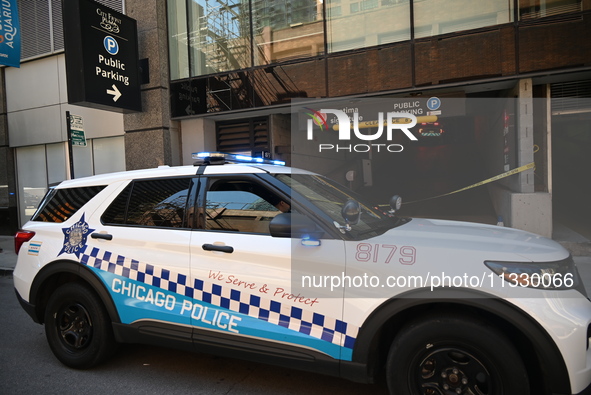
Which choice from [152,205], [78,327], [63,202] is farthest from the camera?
[63,202]

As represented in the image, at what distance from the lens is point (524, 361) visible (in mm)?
2352

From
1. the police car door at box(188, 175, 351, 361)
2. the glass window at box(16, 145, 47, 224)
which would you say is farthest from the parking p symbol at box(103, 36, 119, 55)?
the police car door at box(188, 175, 351, 361)

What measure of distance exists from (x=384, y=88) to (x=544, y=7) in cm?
320

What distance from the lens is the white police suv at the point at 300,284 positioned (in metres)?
2.27

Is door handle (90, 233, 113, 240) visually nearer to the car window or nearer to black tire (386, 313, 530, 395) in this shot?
the car window

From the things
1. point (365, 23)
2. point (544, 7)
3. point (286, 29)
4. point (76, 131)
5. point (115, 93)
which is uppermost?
point (286, 29)

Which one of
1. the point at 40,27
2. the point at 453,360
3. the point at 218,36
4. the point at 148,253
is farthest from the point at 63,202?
the point at 40,27

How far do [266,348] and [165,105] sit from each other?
9.19 metres

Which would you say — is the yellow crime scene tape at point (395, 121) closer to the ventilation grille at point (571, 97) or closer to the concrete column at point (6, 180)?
the ventilation grille at point (571, 97)

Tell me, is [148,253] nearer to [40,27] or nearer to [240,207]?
[240,207]

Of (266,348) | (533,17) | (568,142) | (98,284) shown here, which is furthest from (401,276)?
(568,142)

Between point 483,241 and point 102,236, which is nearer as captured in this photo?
point 483,241

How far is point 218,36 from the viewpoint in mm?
10234

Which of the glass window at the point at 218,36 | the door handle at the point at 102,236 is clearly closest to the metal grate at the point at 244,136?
the glass window at the point at 218,36
